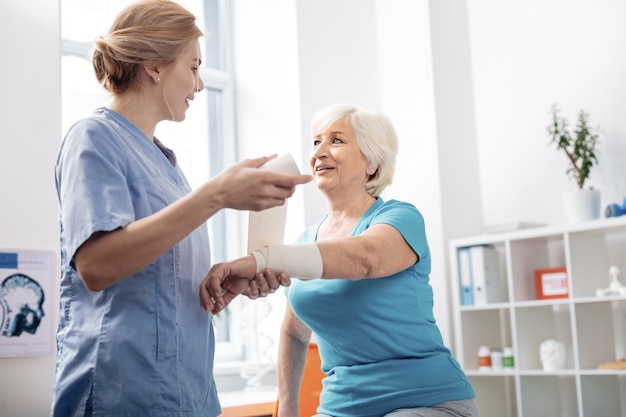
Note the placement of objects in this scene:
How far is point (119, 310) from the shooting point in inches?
48.6

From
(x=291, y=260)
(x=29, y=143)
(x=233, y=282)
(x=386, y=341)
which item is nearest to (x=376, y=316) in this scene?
(x=386, y=341)

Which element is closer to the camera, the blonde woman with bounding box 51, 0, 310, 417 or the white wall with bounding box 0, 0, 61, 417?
the blonde woman with bounding box 51, 0, 310, 417

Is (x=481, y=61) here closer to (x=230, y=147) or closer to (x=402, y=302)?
(x=230, y=147)

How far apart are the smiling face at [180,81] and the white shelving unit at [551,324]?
2160 mm

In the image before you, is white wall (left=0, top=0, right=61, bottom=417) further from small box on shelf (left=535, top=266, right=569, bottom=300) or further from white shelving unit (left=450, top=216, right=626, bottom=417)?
small box on shelf (left=535, top=266, right=569, bottom=300)

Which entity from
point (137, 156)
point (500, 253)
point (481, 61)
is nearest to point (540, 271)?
point (500, 253)

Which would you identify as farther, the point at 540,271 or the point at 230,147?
the point at 230,147

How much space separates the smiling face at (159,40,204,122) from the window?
7.11 ft

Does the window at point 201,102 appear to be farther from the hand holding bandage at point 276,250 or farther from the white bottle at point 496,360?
the hand holding bandage at point 276,250

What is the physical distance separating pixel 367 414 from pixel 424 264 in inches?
16.7

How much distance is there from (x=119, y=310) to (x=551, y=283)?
2549 millimetres

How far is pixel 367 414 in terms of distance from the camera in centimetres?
193

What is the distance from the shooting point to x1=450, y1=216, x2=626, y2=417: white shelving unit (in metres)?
3.16

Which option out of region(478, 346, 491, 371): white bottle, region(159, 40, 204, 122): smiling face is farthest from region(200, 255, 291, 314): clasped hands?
region(478, 346, 491, 371): white bottle
